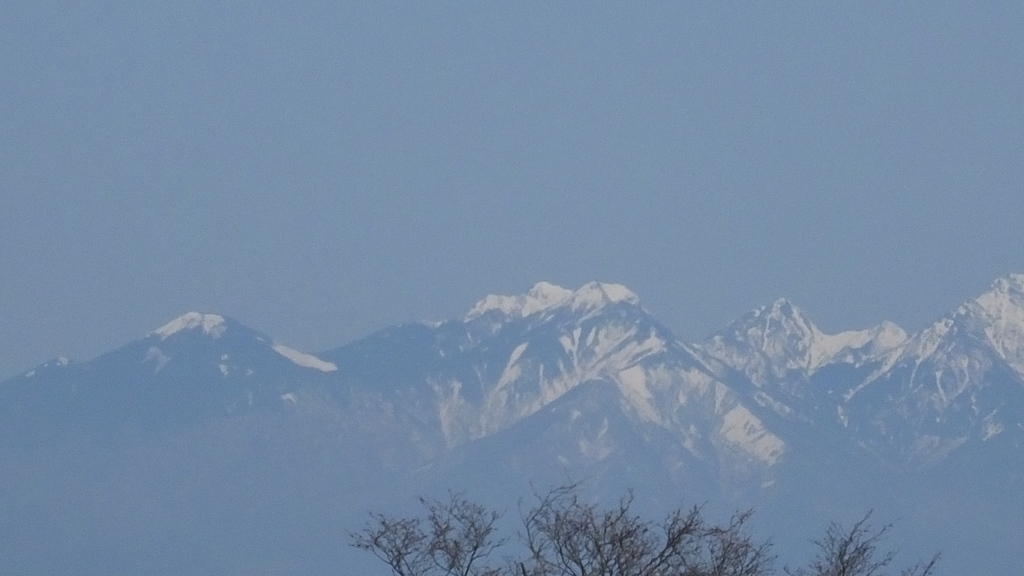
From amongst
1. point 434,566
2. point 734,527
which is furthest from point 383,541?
point 734,527

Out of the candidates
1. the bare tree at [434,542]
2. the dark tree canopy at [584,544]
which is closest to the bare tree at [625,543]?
the dark tree canopy at [584,544]

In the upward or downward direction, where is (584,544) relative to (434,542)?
downward

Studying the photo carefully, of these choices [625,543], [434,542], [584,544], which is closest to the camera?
[625,543]

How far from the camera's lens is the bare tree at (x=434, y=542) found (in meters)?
25.4

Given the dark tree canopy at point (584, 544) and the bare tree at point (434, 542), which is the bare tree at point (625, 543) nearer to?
the dark tree canopy at point (584, 544)

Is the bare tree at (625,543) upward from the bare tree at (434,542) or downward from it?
downward

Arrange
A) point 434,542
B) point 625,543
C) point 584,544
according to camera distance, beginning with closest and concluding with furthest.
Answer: point 625,543
point 584,544
point 434,542

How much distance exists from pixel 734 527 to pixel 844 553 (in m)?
1.56

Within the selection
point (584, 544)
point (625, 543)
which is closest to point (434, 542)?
point (584, 544)

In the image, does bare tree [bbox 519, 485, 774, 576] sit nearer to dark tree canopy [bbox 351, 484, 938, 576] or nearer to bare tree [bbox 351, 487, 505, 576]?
dark tree canopy [bbox 351, 484, 938, 576]

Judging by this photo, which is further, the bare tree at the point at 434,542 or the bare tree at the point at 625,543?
the bare tree at the point at 434,542

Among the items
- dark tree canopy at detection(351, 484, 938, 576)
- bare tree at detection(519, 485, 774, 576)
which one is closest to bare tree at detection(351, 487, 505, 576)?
dark tree canopy at detection(351, 484, 938, 576)

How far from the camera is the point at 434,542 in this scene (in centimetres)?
2533

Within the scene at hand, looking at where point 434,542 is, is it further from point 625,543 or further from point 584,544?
point 625,543
